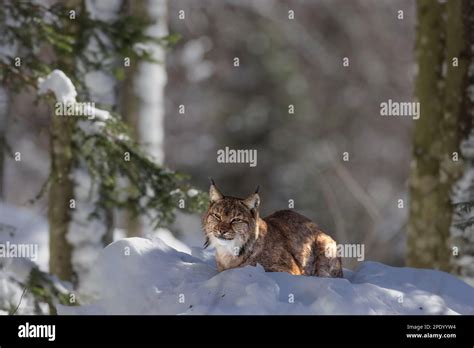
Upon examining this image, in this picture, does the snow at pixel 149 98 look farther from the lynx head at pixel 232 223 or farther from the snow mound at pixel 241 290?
the lynx head at pixel 232 223

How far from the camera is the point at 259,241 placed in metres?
7.47

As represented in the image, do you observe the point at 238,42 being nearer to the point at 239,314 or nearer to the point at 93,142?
the point at 93,142

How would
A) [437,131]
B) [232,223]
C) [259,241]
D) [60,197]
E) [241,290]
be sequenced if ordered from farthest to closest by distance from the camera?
[437,131] → [60,197] → [259,241] → [232,223] → [241,290]

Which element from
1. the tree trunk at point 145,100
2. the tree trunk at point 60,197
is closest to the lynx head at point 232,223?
the tree trunk at point 60,197

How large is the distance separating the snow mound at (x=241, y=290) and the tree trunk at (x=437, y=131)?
9.69 feet

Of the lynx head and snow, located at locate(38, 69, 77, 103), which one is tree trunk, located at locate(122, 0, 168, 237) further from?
the lynx head

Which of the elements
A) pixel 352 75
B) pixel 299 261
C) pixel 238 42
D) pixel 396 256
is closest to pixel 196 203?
pixel 299 261

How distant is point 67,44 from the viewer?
10172 mm

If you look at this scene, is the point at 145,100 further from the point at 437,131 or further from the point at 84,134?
the point at 437,131

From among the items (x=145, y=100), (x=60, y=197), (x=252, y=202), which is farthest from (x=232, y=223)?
(x=145, y=100)

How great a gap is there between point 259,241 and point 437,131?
13.2 ft

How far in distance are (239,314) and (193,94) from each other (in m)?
20.5

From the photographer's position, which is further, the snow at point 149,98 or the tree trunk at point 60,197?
the snow at point 149,98

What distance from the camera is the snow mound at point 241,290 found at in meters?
6.32
